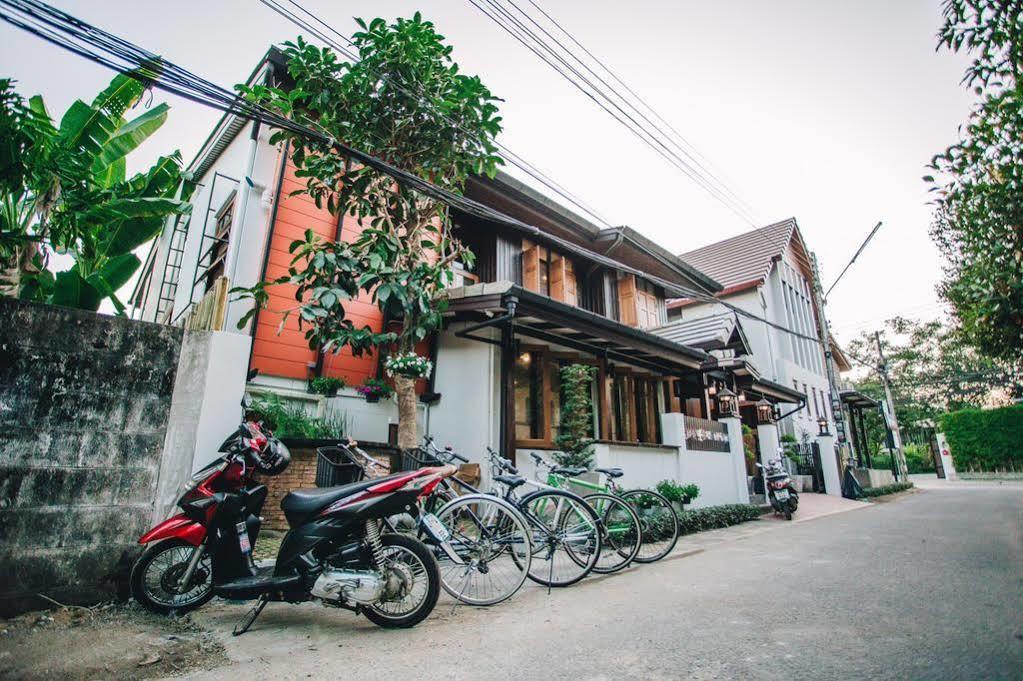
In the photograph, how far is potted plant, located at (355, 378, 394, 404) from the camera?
865 cm

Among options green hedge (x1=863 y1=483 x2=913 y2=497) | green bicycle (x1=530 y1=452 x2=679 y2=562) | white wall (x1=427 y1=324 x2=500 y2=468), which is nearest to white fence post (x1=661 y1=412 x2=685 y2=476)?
green bicycle (x1=530 y1=452 x2=679 y2=562)

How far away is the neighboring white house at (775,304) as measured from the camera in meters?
20.2

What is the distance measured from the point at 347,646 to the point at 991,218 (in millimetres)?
8706

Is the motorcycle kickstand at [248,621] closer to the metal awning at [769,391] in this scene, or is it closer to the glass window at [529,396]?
the glass window at [529,396]

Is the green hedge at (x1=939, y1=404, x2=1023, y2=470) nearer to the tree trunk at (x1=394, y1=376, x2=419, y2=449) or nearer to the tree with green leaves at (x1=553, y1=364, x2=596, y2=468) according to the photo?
the tree with green leaves at (x1=553, y1=364, x2=596, y2=468)

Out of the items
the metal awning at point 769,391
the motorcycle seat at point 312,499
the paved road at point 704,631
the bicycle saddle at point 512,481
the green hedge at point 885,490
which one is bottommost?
the paved road at point 704,631

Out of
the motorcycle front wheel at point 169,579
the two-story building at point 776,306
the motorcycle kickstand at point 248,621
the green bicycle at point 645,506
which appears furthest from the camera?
the two-story building at point 776,306

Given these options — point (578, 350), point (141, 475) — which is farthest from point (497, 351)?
point (141, 475)

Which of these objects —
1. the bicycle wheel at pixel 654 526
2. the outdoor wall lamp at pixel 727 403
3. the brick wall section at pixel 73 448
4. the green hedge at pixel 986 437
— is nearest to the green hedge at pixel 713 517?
the bicycle wheel at pixel 654 526

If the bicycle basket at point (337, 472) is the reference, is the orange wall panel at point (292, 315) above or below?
above

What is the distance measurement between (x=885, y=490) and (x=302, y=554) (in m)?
19.8

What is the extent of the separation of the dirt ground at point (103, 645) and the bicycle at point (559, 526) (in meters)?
2.48

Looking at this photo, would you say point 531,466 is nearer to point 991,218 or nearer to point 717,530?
point 717,530

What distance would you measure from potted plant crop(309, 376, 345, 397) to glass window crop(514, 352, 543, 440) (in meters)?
3.29
